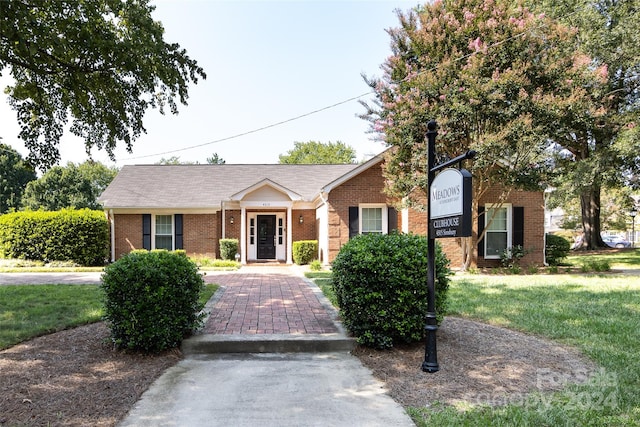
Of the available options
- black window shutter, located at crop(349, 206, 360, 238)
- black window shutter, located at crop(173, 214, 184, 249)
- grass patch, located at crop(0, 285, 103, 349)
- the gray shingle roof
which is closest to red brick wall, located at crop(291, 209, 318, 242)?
the gray shingle roof

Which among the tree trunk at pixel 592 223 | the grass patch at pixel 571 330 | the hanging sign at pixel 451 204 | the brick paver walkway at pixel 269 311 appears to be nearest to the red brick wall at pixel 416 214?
the grass patch at pixel 571 330

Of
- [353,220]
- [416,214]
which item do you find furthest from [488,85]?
[353,220]

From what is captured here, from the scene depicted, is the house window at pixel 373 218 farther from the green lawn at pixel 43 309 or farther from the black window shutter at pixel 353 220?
the green lawn at pixel 43 309

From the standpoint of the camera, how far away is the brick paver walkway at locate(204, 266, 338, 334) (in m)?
5.50

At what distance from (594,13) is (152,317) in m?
23.3

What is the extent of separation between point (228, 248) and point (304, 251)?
3.26 m

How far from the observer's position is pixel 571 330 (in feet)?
17.9

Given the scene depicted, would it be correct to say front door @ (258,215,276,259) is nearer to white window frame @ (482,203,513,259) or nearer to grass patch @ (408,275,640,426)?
white window frame @ (482,203,513,259)

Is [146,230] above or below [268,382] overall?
above

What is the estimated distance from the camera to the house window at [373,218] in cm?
1521

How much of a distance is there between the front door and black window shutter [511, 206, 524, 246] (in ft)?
33.4

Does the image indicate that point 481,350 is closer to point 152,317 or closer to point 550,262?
point 152,317

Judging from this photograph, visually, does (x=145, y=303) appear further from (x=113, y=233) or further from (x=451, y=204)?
(x=113, y=233)

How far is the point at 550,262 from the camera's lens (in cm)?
1531
